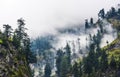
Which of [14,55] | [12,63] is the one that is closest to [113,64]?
[14,55]

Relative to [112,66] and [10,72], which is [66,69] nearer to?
[112,66]

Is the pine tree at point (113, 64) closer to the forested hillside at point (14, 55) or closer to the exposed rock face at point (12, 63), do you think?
the forested hillside at point (14, 55)

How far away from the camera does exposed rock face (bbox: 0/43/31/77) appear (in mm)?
107062

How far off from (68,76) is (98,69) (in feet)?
61.7

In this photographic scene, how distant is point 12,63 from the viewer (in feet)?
380

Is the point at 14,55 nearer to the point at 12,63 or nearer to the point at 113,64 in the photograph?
the point at 12,63

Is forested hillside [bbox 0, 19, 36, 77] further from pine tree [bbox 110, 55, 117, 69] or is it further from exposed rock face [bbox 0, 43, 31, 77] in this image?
pine tree [bbox 110, 55, 117, 69]

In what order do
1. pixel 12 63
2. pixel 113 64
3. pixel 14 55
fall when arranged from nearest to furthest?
pixel 12 63 < pixel 14 55 < pixel 113 64

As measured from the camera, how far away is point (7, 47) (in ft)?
398

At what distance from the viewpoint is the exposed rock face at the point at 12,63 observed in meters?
107

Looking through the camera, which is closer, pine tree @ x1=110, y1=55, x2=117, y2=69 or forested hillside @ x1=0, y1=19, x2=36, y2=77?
forested hillside @ x1=0, y1=19, x2=36, y2=77

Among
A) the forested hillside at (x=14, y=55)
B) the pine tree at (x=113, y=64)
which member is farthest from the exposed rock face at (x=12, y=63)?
the pine tree at (x=113, y=64)

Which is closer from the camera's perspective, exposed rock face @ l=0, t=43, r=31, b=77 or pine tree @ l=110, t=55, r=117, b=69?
exposed rock face @ l=0, t=43, r=31, b=77

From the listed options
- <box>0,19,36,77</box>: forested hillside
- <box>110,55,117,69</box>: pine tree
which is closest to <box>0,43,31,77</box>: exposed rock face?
<box>0,19,36,77</box>: forested hillside
